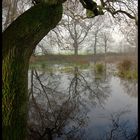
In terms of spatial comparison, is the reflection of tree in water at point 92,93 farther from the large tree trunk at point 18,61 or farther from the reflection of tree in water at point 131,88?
the large tree trunk at point 18,61

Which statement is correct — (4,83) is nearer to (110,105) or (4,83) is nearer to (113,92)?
(110,105)

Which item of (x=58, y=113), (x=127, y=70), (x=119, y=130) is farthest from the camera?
Result: (x=127, y=70)

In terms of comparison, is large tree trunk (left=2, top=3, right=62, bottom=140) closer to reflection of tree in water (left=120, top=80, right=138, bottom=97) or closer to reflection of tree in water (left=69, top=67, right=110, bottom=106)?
reflection of tree in water (left=69, top=67, right=110, bottom=106)

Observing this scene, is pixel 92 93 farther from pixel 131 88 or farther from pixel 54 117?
pixel 54 117

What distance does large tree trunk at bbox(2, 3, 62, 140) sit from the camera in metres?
3.50

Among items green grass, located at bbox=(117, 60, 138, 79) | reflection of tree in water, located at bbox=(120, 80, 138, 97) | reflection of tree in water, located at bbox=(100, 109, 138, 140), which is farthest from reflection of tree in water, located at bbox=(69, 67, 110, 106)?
green grass, located at bbox=(117, 60, 138, 79)

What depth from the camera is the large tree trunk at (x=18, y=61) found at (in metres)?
3.50

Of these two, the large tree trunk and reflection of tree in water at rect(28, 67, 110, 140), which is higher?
the large tree trunk

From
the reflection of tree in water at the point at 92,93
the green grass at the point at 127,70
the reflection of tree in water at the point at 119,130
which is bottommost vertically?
the reflection of tree in water at the point at 119,130

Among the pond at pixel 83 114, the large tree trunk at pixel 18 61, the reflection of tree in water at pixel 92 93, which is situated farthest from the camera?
the reflection of tree in water at pixel 92 93

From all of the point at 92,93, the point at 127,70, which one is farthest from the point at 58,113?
the point at 127,70

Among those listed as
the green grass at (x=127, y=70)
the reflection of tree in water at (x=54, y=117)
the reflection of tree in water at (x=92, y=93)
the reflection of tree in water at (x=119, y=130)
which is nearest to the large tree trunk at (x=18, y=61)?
the reflection of tree in water at (x=54, y=117)

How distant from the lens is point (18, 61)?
3.56 m

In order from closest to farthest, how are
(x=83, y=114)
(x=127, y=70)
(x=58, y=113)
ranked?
(x=58, y=113)
(x=83, y=114)
(x=127, y=70)
